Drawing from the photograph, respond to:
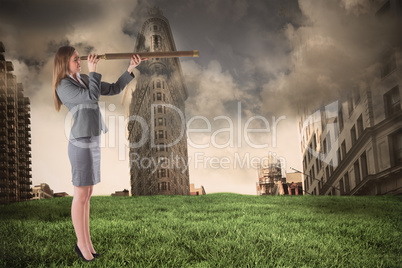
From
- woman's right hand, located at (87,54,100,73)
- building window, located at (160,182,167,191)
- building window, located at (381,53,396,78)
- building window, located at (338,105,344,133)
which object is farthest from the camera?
building window, located at (160,182,167,191)

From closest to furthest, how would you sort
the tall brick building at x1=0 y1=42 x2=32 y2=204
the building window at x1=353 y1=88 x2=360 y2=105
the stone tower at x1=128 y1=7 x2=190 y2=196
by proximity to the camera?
the tall brick building at x1=0 y1=42 x2=32 y2=204 → the stone tower at x1=128 y1=7 x2=190 y2=196 → the building window at x1=353 y1=88 x2=360 y2=105

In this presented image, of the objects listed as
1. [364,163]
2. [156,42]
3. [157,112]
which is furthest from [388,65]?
[157,112]

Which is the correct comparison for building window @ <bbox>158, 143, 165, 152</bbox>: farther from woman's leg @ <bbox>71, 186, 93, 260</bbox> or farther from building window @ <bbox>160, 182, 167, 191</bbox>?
woman's leg @ <bbox>71, 186, 93, 260</bbox>

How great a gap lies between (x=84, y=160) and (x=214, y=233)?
72.7 inches

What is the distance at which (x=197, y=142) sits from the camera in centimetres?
607

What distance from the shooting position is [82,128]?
12.7 ft

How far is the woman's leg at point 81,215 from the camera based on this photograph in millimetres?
3736

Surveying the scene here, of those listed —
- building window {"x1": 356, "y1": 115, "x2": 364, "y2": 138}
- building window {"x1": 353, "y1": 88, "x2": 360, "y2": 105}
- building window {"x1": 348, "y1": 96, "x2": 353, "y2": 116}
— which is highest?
building window {"x1": 353, "y1": 88, "x2": 360, "y2": 105}

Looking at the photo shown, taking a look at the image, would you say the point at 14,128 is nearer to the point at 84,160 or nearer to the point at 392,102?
the point at 84,160

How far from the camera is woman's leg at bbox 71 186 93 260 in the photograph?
3.74 meters

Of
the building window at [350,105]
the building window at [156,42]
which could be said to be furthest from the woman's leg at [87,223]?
the building window at [350,105]

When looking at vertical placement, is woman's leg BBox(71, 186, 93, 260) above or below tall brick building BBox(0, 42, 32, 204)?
below

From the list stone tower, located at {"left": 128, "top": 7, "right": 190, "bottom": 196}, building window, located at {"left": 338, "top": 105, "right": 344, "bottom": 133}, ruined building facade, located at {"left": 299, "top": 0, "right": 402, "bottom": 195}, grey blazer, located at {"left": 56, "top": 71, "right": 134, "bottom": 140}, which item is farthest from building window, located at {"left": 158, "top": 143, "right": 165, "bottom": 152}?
building window, located at {"left": 338, "top": 105, "right": 344, "bottom": 133}

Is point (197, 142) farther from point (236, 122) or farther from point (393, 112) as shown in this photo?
point (393, 112)
